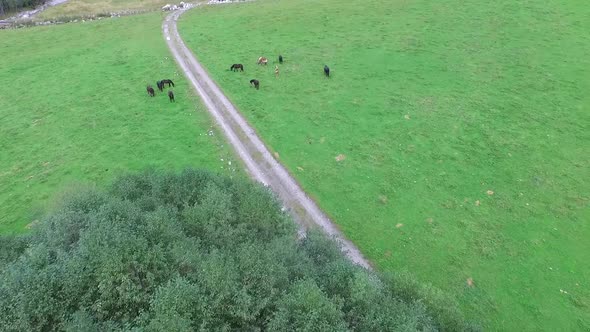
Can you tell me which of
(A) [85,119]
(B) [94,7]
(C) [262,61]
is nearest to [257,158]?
(C) [262,61]

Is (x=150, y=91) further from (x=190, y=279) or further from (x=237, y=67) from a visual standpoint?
(x=190, y=279)

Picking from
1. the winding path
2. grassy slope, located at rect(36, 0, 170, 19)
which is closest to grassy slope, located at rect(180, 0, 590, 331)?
the winding path

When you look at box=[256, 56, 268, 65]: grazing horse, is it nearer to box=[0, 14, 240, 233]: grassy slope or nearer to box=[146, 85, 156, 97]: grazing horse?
box=[0, 14, 240, 233]: grassy slope

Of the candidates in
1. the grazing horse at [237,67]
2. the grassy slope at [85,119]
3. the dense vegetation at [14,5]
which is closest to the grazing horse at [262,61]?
the grazing horse at [237,67]

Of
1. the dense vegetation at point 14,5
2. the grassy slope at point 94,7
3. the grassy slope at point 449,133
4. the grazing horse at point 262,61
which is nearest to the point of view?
the grassy slope at point 449,133

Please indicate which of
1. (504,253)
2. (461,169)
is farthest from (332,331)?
(461,169)

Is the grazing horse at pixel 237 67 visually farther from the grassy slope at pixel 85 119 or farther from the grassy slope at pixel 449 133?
the grassy slope at pixel 85 119
